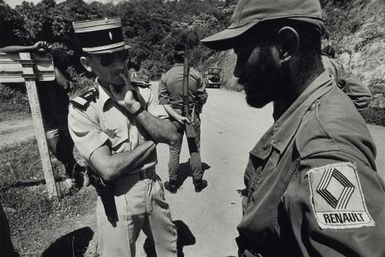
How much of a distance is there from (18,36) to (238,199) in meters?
18.9

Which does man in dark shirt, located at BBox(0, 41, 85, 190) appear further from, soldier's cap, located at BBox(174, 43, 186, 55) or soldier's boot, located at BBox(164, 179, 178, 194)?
soldier's cap, located at BBox(174, 43, 186, 55)

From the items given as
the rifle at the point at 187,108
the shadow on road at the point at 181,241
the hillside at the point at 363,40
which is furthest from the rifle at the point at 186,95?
the hillside at the point at 363,40

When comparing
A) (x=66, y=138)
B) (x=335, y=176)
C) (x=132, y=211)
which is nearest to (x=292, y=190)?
(x=335, y=176)

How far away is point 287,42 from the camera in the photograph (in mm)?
1285

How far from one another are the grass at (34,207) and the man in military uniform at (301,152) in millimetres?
3607

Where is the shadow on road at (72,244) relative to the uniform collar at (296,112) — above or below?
below

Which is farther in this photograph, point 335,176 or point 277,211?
point 277,211

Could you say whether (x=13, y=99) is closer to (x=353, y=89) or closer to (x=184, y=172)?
(x=184, y=172)

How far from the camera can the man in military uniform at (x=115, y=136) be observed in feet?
7.80

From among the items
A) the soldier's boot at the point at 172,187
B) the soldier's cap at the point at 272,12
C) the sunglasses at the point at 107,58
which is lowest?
the soldier's boot at the point at 172,187

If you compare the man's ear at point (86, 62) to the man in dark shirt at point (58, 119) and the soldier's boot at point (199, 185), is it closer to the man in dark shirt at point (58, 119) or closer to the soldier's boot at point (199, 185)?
the man in dark shirt at point (58, 119)

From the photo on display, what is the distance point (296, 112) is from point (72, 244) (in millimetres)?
3627

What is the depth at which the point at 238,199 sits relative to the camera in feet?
16.6

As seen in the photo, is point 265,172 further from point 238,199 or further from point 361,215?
point 238,199
